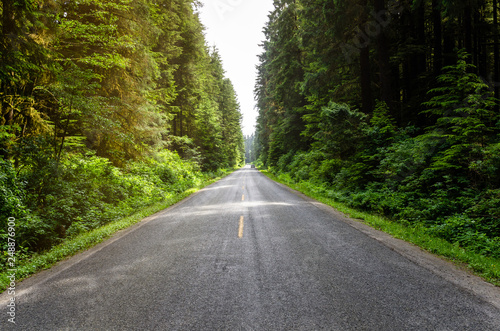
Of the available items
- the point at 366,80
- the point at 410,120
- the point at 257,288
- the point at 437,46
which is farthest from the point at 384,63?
the point at 257,288

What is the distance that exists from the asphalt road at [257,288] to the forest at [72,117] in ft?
7.49

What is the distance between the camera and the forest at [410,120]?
20.6ft

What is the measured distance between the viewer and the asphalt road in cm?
266

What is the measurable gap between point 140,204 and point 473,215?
11.7 meters

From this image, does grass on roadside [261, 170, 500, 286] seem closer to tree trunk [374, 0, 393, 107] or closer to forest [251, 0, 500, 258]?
Result: forest [251, 0, 500, 258]

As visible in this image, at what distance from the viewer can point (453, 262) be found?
425 centimetres

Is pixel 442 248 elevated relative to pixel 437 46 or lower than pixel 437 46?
lower

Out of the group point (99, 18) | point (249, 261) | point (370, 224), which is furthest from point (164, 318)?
point (99, 18)

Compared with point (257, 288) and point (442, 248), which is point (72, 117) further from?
point (442, 248)

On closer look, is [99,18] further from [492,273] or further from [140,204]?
[492,273]

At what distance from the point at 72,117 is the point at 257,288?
9.24m

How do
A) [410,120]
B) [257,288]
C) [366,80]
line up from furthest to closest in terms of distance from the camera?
[410,120], [366,80], [257,288]

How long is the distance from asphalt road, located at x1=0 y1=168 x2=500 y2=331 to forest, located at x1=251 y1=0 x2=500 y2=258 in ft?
8.39

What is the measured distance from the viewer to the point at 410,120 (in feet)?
42.4
